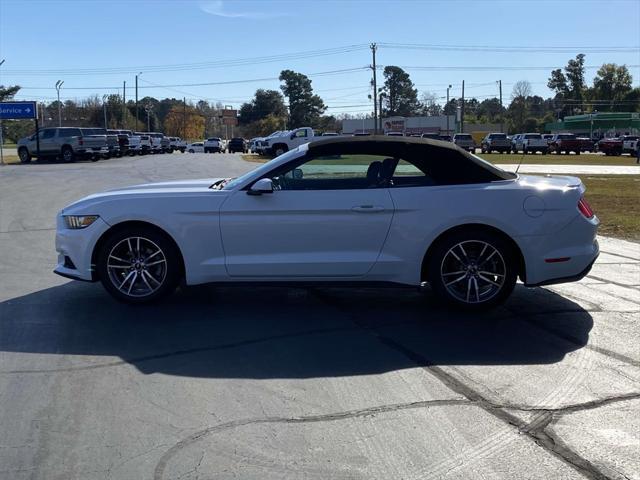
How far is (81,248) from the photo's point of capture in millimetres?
6457

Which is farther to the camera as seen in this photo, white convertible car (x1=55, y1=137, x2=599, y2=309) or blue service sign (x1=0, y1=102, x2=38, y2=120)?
blue service sign (x1=0, y1=102, x2=38, y2=120)

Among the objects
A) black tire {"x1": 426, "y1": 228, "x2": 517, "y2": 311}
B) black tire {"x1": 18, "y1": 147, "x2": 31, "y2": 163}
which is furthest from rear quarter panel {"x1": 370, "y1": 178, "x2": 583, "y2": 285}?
black tire {"x1": 18, "y1": 147, "x2": 31, "y2": 163}

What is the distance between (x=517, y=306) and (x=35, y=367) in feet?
14.7

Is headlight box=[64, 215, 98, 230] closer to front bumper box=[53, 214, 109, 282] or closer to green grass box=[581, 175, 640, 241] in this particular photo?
front bumper box=[53, 214, 109, 282]

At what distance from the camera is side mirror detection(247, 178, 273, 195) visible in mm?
6184

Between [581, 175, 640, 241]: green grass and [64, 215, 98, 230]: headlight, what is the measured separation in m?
8.47

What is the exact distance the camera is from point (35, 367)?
195 inches

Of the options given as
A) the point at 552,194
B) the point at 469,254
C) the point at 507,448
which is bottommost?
the point at 507,448

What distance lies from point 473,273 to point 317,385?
2.37 metres

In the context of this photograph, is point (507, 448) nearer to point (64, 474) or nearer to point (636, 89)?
point (64, 474)

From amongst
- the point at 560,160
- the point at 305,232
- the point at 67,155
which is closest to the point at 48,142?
the point at 67,155

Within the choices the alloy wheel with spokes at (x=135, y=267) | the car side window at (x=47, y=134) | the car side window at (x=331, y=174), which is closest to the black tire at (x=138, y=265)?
the alloy wheel with spokes at (x=135, y=267)

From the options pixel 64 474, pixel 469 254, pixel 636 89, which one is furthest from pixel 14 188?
pixel 636 89

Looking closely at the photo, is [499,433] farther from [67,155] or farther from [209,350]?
[67,155]
